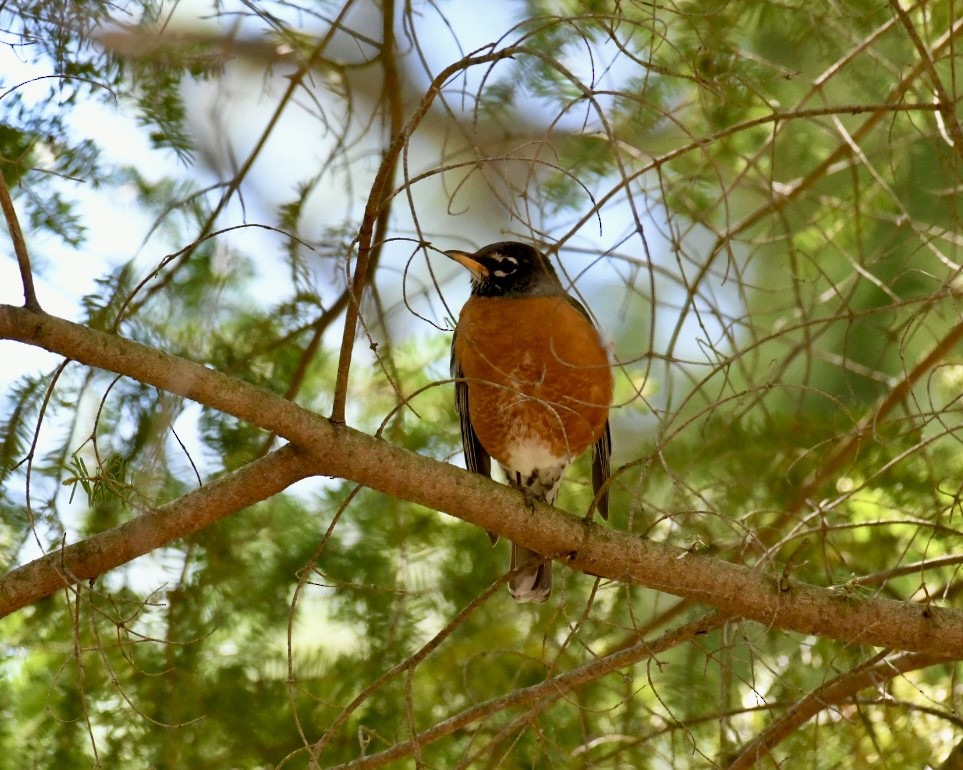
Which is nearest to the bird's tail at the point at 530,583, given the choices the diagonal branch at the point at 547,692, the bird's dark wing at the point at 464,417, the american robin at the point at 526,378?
the american robin at the point at 526,378

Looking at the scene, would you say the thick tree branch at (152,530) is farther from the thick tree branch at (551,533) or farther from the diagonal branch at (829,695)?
the diagonal branch at (829,695)

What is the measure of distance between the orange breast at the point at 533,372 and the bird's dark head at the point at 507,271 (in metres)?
0.14

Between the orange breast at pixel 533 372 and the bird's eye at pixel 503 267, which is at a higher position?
the bird's eye at pixel 503 267

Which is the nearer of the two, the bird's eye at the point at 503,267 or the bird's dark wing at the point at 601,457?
the bird's dark wing at the point at 601,457

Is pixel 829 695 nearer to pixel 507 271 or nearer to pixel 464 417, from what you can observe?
pixel 464 417

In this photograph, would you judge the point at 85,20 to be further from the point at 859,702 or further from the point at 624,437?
the point at 624,437

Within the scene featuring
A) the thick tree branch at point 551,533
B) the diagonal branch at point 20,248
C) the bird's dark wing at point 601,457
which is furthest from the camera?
the bird's dark wing at point 601,457

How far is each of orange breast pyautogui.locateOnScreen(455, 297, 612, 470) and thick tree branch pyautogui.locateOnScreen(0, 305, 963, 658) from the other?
0.80 metres

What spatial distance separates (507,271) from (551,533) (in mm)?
1562

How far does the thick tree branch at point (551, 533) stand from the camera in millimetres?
1854

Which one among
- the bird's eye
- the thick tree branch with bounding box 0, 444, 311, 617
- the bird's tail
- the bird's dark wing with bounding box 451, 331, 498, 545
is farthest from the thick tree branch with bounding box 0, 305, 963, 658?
the bird's eye

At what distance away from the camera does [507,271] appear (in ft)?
12.5

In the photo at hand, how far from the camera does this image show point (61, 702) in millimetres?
2760

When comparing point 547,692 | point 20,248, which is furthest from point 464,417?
point 20,248
